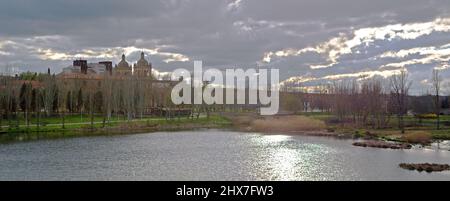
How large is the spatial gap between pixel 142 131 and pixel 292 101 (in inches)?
1709

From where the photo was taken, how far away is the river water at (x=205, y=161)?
26.2 m

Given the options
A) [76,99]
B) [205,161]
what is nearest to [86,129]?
[76,99]

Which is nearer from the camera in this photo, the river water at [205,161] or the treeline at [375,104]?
the river water at [205,161]

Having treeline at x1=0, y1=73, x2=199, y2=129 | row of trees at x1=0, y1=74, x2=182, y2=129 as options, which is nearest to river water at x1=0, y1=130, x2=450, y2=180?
treeline at x1=0, y1=73, x2=199, y2=129

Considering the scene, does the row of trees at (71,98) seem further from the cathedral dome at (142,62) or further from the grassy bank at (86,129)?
the cathedral dome at (142,62)

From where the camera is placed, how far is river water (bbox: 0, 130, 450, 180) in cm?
2625

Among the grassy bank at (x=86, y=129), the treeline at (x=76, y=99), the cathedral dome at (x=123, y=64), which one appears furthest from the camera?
the cathedral dome at (x=123, y=64)

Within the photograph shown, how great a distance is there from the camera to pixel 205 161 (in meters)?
31.6

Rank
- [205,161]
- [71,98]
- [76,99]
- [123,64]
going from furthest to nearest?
[123,64], [76,99], [71,98], [205,161]

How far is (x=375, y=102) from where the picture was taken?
6950cm

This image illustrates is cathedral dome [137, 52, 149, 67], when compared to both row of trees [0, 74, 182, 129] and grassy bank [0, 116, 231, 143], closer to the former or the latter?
row of trees [0, 74, 182, 129]

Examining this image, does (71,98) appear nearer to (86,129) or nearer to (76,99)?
(76,99)

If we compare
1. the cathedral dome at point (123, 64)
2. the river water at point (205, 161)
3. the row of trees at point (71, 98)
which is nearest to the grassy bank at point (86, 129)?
the row of trees at point (71, 98)
